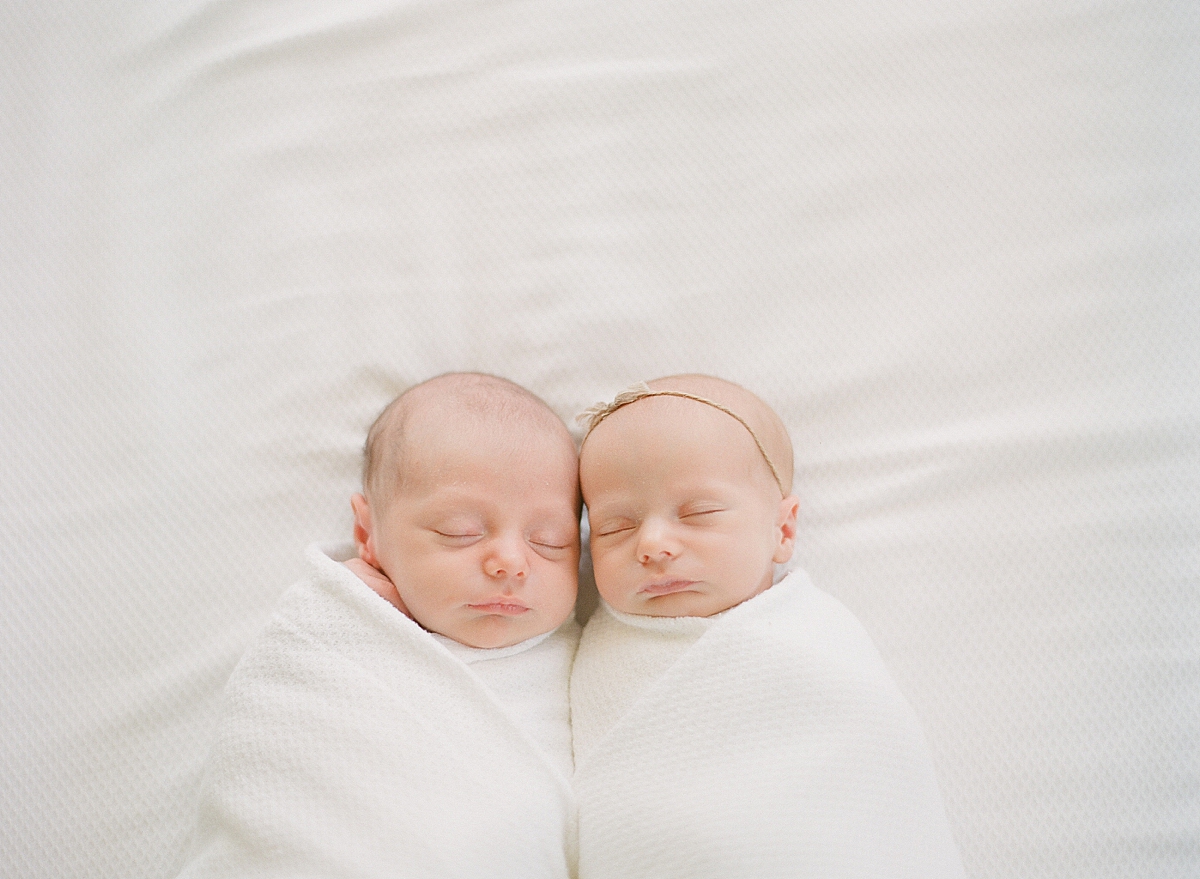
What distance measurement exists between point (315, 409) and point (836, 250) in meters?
0.93

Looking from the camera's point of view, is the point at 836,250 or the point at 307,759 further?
the point at 836,250

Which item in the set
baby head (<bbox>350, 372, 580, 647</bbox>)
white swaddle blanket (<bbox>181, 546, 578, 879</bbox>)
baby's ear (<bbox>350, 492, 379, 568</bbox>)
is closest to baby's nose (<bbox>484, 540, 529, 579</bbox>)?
baby head (<bbox>350, 372, 580, 647</bbox>)

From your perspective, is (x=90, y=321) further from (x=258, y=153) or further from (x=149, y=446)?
(x=258, y=153)

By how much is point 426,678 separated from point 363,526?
30 cm

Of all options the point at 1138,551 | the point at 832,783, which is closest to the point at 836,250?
the point at 1138,551

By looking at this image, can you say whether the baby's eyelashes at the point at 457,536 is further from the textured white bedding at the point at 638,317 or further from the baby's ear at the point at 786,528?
the baby's ear at the point at 786,528

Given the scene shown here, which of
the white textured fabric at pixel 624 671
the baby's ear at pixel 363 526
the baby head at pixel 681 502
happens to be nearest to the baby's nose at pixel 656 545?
the baby head at pixel 681 502

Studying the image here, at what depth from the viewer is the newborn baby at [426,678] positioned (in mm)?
1192

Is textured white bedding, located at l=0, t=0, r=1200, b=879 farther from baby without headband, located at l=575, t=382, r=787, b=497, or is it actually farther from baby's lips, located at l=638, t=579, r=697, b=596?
baby's lips, located at l=638, t=579, r=697, b=596

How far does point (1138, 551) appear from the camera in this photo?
1494mm

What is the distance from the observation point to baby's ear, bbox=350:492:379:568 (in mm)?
1481

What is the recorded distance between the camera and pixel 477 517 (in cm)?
138

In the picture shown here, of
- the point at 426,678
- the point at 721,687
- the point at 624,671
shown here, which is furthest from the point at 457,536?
the point at 721,687

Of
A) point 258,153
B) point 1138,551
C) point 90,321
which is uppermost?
point 258,153
